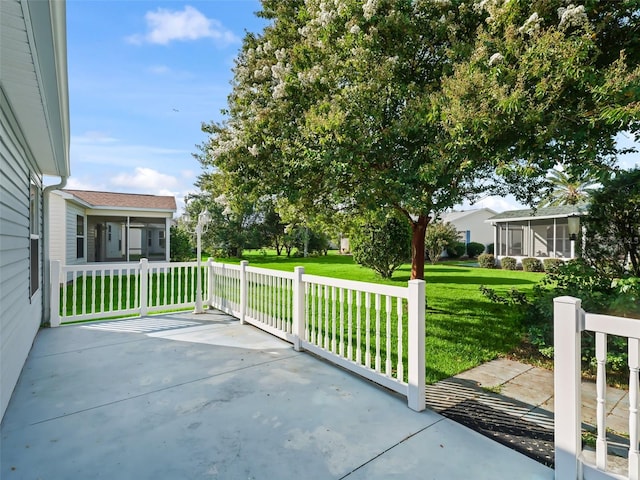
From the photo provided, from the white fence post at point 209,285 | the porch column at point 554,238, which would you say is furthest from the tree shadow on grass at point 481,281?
the white fence post at point 209,285

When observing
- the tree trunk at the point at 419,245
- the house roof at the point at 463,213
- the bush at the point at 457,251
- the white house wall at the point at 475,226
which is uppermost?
the house roof at the point at 463,213

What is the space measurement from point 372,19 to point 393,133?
1.29 metres

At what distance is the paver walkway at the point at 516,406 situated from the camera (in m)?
2.37

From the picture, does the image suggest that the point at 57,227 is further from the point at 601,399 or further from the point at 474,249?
the point at 474,249

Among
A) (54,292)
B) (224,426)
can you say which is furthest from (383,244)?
(224,426)

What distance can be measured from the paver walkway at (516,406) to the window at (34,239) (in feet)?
16.5

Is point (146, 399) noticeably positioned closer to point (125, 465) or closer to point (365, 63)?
point (125, 465)

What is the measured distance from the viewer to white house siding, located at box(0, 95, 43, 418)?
8.95 feet

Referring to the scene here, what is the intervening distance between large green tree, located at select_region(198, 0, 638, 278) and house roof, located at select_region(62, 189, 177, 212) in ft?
28.5

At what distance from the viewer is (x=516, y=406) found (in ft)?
9.60

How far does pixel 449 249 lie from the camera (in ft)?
70.6

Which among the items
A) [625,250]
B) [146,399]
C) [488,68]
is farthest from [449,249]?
[146,399]

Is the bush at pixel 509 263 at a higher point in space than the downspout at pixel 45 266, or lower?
lower

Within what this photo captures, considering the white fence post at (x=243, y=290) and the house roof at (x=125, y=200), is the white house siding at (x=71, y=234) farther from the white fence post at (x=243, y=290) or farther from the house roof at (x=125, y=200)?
the white fence post at (x=243, y=290)
